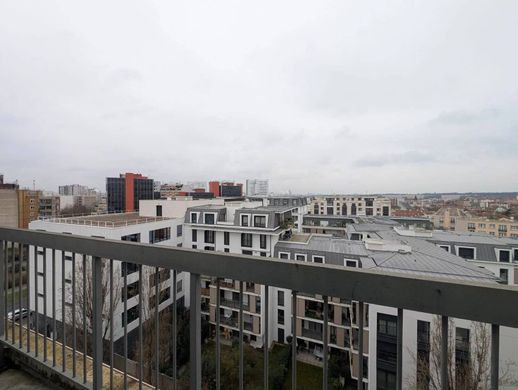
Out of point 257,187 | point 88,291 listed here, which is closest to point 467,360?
point 88,291

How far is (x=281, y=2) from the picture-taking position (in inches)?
212

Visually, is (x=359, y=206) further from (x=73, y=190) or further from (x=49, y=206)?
(x=73, y=190)

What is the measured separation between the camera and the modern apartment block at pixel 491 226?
28.8m

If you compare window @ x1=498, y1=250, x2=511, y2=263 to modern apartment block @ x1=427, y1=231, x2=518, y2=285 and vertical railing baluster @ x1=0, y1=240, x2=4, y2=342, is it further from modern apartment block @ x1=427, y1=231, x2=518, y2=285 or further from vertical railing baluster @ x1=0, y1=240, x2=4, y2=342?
vertical railing baluster @ x1=0, y1=240, x2=4, y2=342

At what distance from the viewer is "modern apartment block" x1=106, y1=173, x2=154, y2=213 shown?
36219 millimetres

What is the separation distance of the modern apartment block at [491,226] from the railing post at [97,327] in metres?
36.5

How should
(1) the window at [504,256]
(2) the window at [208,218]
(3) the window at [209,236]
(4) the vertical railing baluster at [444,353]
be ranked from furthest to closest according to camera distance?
(2) the window at [208,218]
(3) the window at [209,236]
(1) the window at [504,256]
(4) the vertical railing baluster at [444,353]

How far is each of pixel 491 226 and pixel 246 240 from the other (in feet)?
107

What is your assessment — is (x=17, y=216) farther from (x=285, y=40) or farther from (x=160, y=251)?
(x=160, y=251)

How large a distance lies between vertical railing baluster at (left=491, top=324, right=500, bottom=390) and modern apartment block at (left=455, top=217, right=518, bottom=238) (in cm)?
3587

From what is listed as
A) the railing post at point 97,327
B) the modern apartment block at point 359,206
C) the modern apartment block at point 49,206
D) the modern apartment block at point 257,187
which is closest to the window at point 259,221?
the railing post at point 97,327

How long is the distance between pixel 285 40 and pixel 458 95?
8.79 metres

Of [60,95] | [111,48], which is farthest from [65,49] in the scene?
[60,95]

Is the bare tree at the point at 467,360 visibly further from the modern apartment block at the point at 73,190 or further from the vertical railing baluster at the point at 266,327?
the modern apartment block at the point at 73,190
